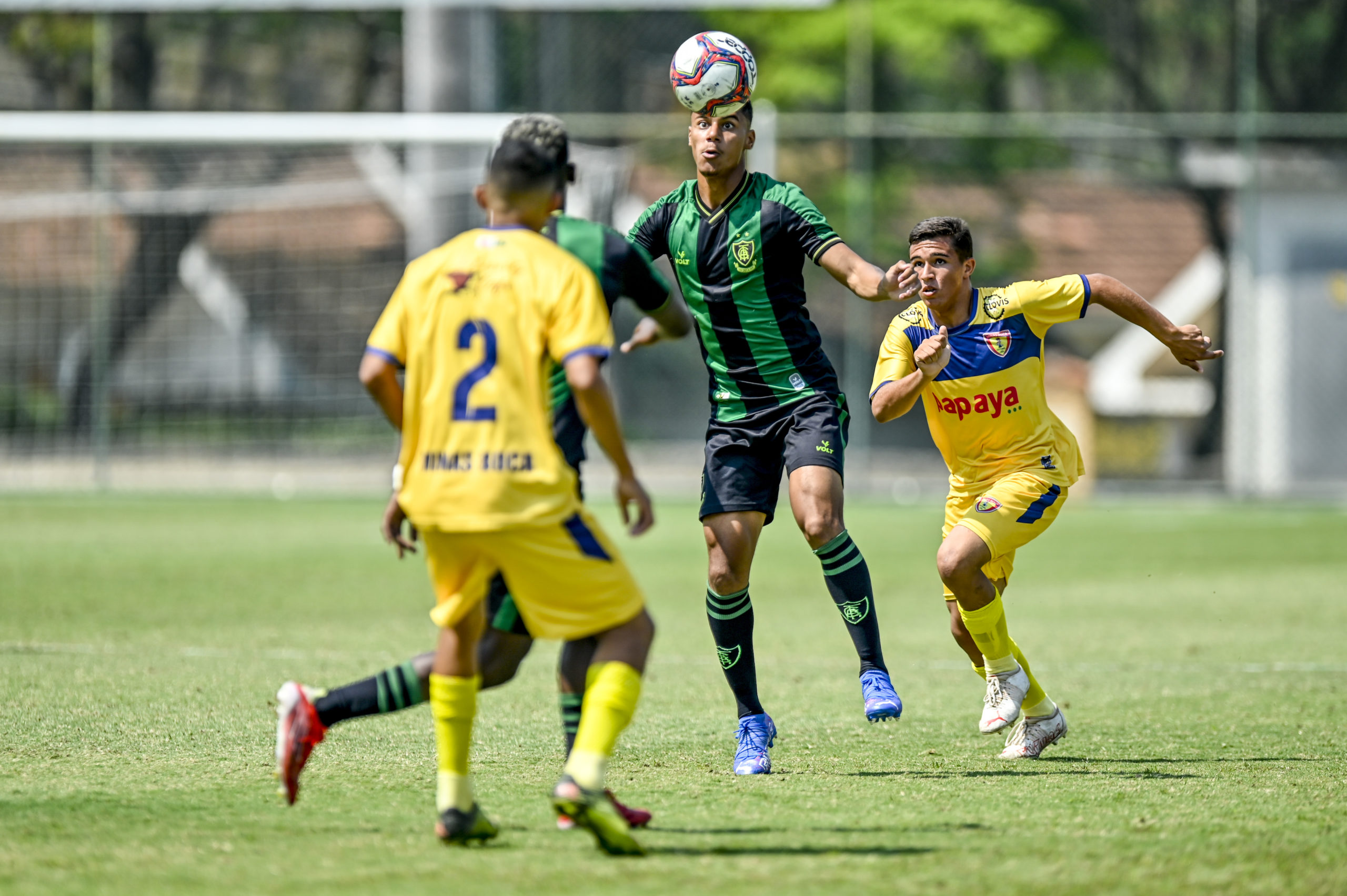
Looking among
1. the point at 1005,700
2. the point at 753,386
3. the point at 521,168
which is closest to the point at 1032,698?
the point at 1005,700

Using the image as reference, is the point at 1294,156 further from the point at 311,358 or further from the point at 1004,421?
the point at 1004,421

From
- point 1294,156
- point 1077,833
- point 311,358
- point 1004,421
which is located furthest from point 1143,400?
point 1077,833

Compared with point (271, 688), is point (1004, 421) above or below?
above

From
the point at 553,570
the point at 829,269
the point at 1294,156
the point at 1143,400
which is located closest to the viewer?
the point at 553,570

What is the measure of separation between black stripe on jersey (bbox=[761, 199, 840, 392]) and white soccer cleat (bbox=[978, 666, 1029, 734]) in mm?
1233

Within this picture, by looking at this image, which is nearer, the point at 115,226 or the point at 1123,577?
the point at 1123,577

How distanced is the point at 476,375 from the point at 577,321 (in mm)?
289

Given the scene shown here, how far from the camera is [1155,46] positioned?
24125mm

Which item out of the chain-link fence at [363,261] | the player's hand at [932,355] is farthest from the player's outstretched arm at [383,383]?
the chain-link fence at [363,261]

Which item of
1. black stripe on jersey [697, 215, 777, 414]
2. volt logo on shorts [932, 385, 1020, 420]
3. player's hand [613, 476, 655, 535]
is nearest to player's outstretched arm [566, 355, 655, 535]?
player's hand [613, 476, 655, 535]

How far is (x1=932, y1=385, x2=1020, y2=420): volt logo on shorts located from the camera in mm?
6184

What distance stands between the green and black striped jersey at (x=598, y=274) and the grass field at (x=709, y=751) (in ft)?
3.72

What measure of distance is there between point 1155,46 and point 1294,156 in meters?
2.70

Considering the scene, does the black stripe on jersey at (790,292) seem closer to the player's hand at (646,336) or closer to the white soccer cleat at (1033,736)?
the player's hand at (646,336)
